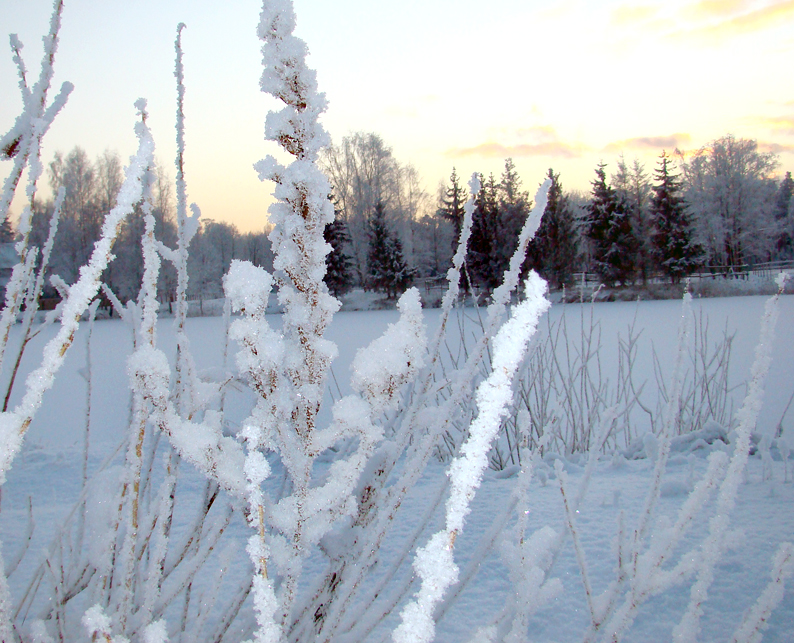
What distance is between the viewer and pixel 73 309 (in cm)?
60

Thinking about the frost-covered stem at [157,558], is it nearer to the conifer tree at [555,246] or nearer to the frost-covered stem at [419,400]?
the frost-covered stem at [419,400]

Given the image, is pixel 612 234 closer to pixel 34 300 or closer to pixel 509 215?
pixel 509 215

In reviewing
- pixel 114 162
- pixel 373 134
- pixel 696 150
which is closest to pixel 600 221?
pixel 696 150

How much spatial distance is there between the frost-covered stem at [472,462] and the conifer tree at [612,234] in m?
28.3

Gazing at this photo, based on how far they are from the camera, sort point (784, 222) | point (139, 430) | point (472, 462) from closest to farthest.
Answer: point (472, 462) → point (139, 430) → point (784, 222)

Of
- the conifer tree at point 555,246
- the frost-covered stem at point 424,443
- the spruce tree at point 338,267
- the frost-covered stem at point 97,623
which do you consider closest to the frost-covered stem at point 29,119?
the frost-covered stem at point 97,623

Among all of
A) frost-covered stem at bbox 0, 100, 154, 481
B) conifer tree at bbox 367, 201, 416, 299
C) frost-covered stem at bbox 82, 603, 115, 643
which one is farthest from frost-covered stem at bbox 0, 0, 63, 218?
conifer tree at bbox 367, 201, 416, 299

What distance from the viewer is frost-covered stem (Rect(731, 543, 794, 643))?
65 centimetres

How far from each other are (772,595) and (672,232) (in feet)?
97.6

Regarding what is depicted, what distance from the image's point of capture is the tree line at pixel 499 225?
26.5m

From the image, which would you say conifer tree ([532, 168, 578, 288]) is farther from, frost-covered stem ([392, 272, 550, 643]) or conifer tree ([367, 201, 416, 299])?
frost-covered stem ([392, 272, 550, 643])

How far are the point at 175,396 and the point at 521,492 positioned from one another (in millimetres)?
594

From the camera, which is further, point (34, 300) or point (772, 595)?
point (34, 300)

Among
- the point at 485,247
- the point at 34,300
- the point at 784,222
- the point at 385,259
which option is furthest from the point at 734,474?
the point at 784,222
